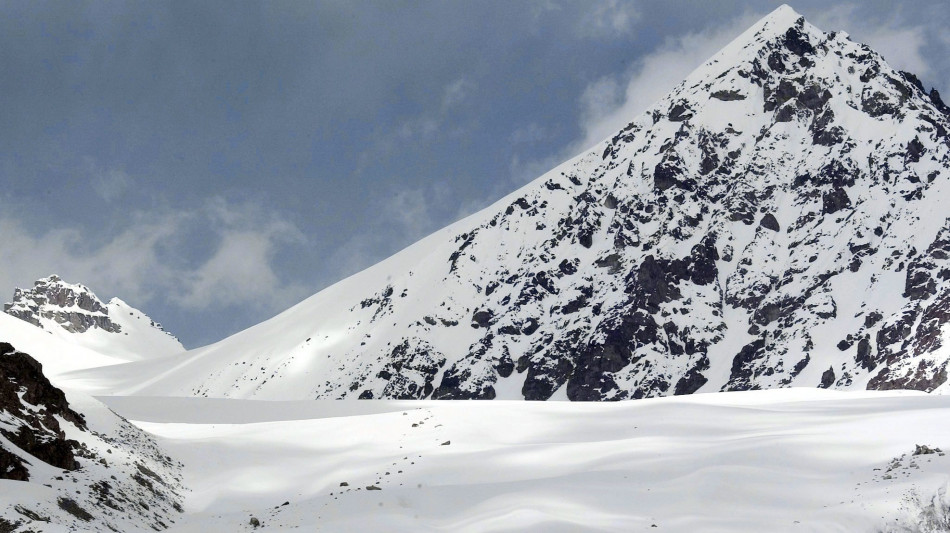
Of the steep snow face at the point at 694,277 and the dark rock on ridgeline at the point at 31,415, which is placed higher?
the steep snow face at the point at 694,277

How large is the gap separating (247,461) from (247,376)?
151 metres

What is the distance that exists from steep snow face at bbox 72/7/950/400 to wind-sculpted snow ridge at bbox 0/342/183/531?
108m

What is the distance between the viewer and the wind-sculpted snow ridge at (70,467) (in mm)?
21203

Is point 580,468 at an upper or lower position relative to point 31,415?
lower

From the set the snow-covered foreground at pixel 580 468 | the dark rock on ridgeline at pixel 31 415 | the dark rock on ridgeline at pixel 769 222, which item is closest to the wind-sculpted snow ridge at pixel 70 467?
the dark rock on ridgeline at pixel 31 415

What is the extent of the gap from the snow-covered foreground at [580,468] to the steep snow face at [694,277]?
93.1m

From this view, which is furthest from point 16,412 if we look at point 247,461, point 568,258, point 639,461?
point 568,258

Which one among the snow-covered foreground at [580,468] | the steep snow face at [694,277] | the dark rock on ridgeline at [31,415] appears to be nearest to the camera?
the snow-covered foreground at [580,468]

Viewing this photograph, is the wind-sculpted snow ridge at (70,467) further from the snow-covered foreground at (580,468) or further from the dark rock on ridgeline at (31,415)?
the snow-covered foreground at (580,468)

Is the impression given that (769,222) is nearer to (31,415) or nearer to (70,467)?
(31,415)

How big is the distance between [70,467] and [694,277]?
497 ft

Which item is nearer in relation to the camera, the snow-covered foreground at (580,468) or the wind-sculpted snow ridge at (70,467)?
the snow-covered foreground at (580,468)

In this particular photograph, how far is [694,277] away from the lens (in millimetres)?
168000

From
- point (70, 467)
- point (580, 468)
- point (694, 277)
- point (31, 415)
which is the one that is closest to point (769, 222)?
point (694, 277)
